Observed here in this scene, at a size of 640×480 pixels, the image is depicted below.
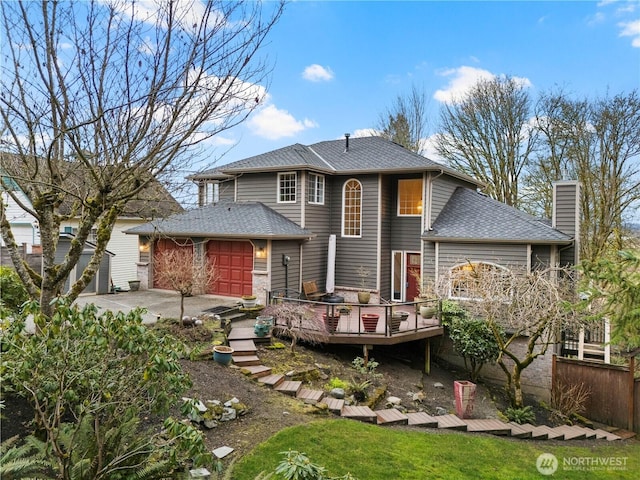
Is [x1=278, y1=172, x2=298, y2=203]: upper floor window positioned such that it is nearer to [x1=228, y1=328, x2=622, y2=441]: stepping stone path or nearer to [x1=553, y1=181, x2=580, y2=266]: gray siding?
[x1=228, y1=328, x2=622, y2=441]: stepping stone path

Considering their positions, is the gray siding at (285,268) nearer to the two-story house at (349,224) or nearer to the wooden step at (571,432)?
the two-story house at (349,224)

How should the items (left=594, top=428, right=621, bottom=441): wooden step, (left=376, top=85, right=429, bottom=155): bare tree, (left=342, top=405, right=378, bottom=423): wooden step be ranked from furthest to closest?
(left=376, top=85, right=429, bottom=155): bare tree, (left=594, top=428, right=621, bottom=441): wooden step, (left=342, top=405, right=378, bottom=423): wooden step

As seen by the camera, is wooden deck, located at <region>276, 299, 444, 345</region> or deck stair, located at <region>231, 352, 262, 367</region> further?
wooden deck, located at <region>276, 299, 444, 345</region>

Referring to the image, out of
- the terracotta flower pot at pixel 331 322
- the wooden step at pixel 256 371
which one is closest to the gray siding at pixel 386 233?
the terracotta flower pot at pixel 331 322

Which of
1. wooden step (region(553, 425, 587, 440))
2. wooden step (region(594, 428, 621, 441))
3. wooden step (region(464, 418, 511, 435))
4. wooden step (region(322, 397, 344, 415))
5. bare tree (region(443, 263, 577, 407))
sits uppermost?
bare tree (region(443, 263, 577, 407))

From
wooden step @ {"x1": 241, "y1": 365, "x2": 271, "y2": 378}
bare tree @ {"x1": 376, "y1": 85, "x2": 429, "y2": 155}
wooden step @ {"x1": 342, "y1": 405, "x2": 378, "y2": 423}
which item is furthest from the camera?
bare tree @ {"x1": 376, "y1": 85, "x2": 429, "y2": 155}

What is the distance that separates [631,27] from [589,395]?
1009cm

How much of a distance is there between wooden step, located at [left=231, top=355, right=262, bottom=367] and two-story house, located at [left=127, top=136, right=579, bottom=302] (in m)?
4.52

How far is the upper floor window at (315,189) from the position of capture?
15.2 m

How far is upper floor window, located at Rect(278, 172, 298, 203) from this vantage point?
15.2 metres

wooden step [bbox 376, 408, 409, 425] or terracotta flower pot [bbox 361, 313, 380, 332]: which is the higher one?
terracotta flower pot [bbox 361, 313, 380, 332]

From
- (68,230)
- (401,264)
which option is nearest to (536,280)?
(401,264)

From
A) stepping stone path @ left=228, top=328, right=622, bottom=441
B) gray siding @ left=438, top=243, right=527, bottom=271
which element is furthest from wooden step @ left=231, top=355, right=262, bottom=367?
gray siding @ left=438, top=243, right=527, bottom=271

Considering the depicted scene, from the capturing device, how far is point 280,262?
14023 millimetres
